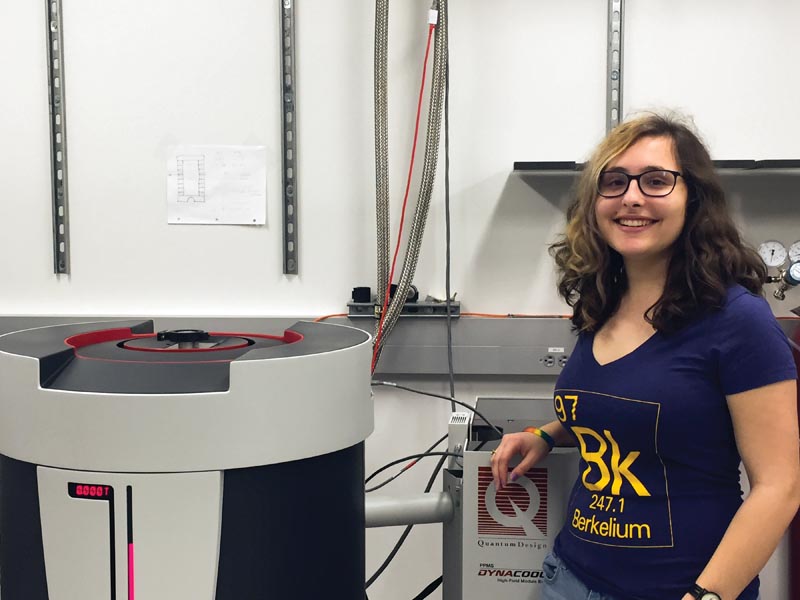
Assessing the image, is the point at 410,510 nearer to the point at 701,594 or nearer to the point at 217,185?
the point at 701,594

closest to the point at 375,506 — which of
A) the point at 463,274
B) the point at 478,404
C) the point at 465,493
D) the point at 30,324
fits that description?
the point at 465,493

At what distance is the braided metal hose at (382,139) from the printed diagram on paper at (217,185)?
12.8 inches

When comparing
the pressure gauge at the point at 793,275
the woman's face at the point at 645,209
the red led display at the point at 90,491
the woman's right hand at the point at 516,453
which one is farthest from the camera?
the pressure gauge at the point at 793,275

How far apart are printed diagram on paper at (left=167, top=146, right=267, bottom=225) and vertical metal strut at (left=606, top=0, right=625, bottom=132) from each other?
890mm

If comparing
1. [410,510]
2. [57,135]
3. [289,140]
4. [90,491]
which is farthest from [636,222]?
[57,135]

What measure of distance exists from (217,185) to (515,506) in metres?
1.12

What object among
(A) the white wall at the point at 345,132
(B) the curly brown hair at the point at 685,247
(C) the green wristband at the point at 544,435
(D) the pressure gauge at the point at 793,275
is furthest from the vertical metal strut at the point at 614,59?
(C) the green wristband at the point at 544,435

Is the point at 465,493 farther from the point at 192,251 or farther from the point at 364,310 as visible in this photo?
the point at 192,251

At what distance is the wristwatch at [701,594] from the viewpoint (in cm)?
82

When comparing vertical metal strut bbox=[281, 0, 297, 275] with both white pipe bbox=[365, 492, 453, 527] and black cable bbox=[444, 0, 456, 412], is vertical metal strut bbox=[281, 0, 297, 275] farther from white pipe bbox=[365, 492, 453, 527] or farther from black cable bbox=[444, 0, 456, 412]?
white pipe bbox=[365, 492, 453, 527]

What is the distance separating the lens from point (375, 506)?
122 centimetres

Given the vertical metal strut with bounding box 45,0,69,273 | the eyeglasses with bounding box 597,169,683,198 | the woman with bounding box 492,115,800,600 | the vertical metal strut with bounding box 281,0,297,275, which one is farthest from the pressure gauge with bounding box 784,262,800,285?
the vertical metal strut with bounding box 45,0,69,273

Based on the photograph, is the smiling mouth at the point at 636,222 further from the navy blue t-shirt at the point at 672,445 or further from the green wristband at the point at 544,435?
the green wristband at the point at 544,435

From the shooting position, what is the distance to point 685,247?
921mm
